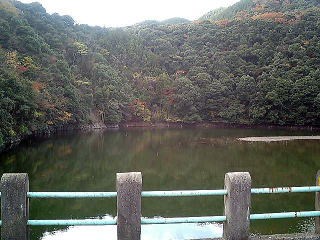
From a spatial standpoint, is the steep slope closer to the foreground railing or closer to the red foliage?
the red foliage

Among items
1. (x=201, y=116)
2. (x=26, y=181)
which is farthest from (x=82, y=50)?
(x=26, y=181)

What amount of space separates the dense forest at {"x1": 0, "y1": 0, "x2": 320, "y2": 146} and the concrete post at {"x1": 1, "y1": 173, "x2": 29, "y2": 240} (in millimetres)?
31260

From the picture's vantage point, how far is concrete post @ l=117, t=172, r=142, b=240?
3.49 meters

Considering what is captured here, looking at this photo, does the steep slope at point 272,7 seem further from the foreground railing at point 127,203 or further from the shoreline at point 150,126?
the foreground railing at point 127,203

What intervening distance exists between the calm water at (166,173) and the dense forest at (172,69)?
10.9 m

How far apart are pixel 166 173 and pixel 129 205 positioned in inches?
624

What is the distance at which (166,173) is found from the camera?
63.1 feet

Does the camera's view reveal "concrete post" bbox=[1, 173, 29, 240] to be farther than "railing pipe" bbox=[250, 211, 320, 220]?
No

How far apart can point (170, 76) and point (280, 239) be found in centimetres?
6048

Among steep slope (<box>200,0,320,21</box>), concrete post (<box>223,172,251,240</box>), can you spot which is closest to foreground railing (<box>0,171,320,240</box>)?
concrete post (<box>223,172,251,240</box>)

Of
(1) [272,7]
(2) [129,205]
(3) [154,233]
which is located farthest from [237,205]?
(1) [272,7]

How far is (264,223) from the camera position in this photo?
1061 centimetres

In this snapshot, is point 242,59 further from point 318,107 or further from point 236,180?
point 236,180

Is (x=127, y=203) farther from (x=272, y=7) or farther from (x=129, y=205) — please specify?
(x=272, y=7)
